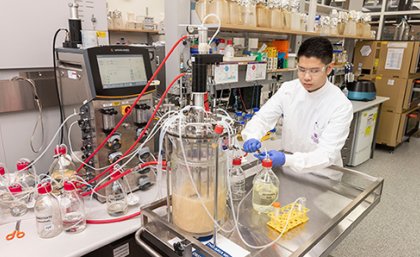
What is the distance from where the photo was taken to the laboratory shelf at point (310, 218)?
96 centimetres

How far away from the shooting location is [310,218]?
1.14 meters

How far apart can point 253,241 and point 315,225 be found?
267 mm

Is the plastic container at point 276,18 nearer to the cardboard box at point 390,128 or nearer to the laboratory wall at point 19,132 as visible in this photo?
the laboratory wall at point 19,132

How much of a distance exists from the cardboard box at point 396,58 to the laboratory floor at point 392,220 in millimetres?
1283

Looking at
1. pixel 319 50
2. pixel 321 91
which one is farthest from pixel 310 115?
pixel 319 50

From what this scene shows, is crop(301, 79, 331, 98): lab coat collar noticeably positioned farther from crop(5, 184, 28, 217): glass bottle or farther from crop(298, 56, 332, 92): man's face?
crop(5, 184, 28, 217): glass bottle

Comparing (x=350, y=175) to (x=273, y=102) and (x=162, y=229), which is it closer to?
(x=273, y=102)

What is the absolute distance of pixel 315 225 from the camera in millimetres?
1095

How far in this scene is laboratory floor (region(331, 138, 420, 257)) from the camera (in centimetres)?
240

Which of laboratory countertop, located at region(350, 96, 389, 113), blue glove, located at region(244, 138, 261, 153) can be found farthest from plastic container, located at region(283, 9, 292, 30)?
blue glove, located at region(244, 138, 261, 153)

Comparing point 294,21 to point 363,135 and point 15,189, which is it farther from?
point 15,189

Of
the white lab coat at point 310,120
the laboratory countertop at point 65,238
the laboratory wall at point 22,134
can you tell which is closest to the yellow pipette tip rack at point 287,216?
the white lab coat at point 310,120

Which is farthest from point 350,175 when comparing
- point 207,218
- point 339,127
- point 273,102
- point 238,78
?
point 238,78

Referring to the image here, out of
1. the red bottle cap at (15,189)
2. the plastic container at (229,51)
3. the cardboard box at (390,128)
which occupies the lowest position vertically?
the cardboard box at (390,128)
